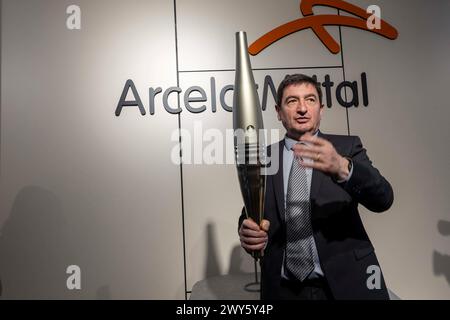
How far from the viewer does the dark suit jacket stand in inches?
41.0

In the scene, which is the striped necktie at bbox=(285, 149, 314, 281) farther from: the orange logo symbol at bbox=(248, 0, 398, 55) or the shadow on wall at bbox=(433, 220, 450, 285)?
the shadow on wall at bbox=(433, 220, 450, 285)

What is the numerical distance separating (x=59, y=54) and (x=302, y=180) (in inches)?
66.7

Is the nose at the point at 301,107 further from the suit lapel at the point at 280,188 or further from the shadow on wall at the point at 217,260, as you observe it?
the shadow on wall at the point at 217,260

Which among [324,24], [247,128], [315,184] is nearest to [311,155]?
[247,128]

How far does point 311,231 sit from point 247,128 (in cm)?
47

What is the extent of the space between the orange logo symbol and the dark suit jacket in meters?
1.12

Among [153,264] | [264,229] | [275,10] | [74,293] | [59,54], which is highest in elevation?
[275,10]

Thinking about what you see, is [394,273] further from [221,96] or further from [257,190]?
[257,190]

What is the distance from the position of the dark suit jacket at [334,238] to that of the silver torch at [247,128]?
1.04 feet

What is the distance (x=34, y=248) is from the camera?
6.43 feet

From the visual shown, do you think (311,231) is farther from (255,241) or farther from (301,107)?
(301,107)

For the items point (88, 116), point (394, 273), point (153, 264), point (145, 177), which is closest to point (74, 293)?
point (153, 264)

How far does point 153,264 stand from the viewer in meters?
1.99

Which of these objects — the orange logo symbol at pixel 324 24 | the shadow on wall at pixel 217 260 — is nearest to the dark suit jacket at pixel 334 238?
the shadow on wall at pixel 217 260
